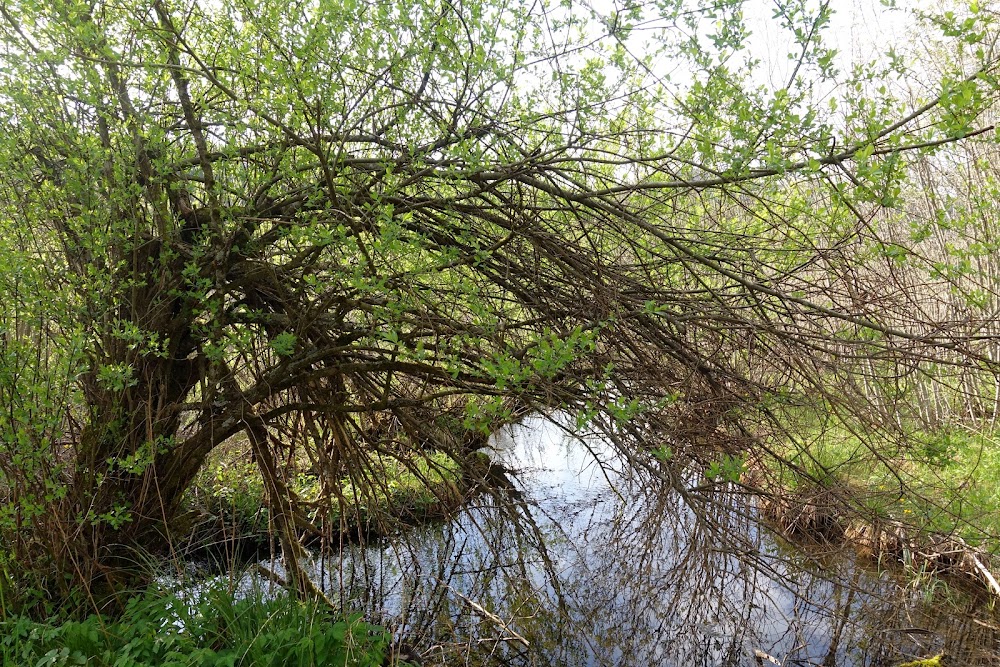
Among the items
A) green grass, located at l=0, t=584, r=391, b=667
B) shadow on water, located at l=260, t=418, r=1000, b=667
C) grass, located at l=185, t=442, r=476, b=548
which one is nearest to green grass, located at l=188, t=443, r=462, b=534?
grass, located at l=185, t=442, r=476, b=548

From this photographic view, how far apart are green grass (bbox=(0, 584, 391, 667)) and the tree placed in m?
0.30

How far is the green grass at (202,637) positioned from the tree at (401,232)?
0.98ft

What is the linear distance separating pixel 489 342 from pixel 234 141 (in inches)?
59.7

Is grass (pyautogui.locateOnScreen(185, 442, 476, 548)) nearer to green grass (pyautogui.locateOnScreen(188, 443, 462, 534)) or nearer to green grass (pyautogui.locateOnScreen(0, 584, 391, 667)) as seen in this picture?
green grass (pyautogui.locateOnScreen(188, 443, 462, 534))

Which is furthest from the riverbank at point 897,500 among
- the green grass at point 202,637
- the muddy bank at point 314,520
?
the green grass at point 202,637

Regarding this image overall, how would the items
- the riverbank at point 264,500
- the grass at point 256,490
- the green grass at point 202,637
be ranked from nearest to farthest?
1. the green grass at point 202,637
2. the riverbank at point 264,500
3. the grass at point 256,490

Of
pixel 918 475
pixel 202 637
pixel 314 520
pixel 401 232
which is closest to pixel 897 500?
pixel 401 232

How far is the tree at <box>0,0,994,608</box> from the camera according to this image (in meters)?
2.81

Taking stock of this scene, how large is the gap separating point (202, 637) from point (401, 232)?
7.33 feet

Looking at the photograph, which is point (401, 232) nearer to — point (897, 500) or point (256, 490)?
point (897, 500)

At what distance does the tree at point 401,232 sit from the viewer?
2811mm

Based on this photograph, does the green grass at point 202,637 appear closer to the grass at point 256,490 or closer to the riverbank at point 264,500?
the riverbank at point 264,500

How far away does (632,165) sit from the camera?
3523 millimetres

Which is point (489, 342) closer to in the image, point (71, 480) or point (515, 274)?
point (515, 274)
